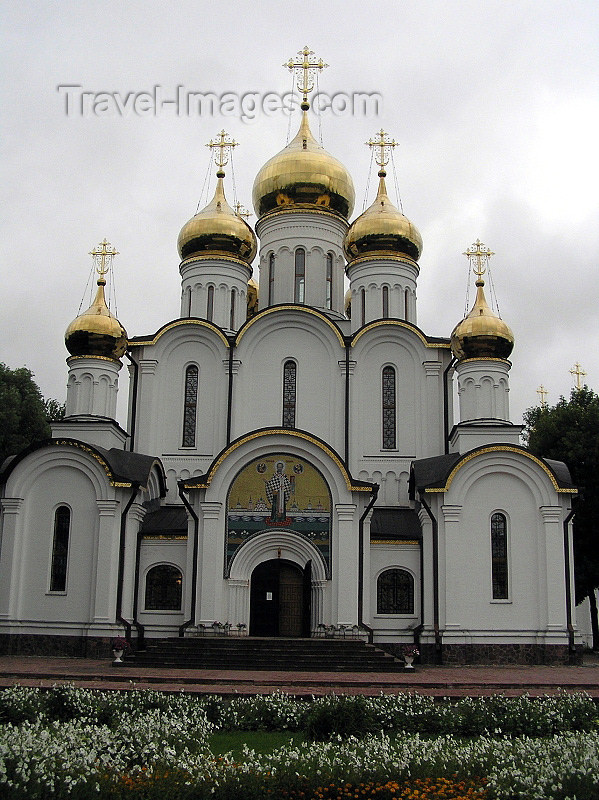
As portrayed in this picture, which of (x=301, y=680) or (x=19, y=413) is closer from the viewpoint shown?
(x=301, y=680)

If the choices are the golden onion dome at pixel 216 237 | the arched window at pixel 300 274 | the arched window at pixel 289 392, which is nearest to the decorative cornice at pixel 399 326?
the arched window at pixel 289 392

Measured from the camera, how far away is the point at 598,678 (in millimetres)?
14188

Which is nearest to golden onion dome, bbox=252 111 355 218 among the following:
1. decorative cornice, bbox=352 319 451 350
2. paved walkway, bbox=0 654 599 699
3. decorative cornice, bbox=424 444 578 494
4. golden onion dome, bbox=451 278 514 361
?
decorative cornice, bbox=352 319 451 350

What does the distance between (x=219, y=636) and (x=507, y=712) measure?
340 inches

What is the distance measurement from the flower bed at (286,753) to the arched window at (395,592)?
8.72 meters

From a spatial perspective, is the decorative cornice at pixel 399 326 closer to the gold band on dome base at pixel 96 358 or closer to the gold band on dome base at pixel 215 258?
the gold band on dome base at pixel 215 258

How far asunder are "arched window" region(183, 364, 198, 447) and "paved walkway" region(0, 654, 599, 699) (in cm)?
626

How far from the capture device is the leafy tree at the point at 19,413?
25.0 metres

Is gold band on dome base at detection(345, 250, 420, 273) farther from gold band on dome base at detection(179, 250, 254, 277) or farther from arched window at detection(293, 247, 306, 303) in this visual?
gold band on dome base at detection(179, 250, 254, 277)

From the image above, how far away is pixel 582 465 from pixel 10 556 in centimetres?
1281

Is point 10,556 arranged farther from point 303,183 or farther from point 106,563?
point 303,183

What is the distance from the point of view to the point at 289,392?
2064 cm

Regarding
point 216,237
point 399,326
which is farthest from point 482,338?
point 216,237

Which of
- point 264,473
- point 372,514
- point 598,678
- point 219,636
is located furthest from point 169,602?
point 598,678
